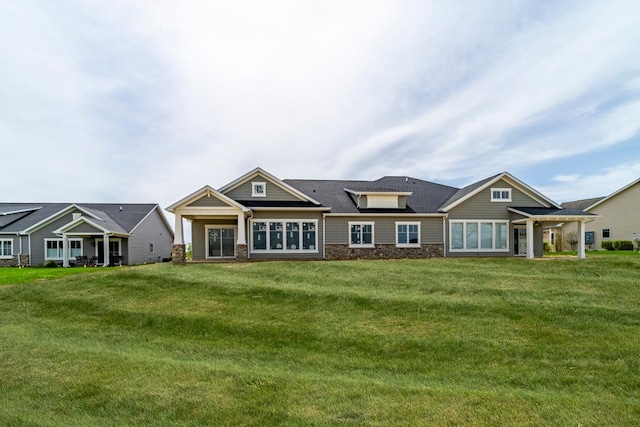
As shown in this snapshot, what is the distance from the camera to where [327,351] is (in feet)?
25.1

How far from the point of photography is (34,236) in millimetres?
29859

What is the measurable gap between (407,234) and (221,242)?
10462 mm

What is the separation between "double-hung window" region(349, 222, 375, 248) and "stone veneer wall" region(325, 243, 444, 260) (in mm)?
338

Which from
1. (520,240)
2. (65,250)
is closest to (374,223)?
(520,240)

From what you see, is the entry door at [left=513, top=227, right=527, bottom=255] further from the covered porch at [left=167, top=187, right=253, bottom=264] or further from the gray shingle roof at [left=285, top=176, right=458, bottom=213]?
the covered porch at [left=167, top=187, right=253, bottom=264]

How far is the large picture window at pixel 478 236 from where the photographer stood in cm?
2380

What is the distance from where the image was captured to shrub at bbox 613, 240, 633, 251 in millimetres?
31578

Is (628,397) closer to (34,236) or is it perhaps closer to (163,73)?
(163,73)

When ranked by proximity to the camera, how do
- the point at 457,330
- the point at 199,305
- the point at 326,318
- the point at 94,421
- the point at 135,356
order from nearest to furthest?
the point at 94,421, the point at 135,356, the point at 457,330, the point at 326,318, the point at 199,305

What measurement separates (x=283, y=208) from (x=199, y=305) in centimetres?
1137

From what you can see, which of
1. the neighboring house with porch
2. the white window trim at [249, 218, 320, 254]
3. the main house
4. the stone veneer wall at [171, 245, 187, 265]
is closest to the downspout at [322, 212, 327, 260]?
the main house

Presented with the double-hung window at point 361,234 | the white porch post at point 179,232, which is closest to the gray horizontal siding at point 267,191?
the white porch post at point 179,232

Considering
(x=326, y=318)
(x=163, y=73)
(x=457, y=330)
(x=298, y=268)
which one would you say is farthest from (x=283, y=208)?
(x=457, y=330)

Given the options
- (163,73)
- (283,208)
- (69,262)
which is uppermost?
(163,73)
